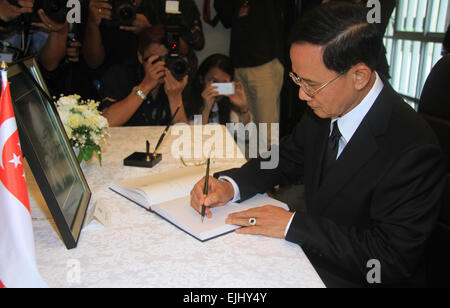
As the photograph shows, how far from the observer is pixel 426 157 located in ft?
3.23

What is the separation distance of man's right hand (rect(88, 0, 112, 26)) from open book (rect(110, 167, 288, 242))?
1649mm

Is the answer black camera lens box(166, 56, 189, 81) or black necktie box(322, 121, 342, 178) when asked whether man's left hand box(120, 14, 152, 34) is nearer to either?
black camera lens box(166, 56, 189, 81)

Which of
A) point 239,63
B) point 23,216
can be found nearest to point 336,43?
point 23,216

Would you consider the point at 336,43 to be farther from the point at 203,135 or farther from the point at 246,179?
the point at 203,135

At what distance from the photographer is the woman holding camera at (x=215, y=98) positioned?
8.03 feet

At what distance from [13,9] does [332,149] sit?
1.83m

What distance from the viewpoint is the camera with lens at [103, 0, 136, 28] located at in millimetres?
2550

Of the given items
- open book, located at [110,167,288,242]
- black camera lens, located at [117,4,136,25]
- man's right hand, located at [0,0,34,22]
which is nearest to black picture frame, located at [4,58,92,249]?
open book, located at [110,167,288,242]

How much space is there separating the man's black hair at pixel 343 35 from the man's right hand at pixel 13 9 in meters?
1.69

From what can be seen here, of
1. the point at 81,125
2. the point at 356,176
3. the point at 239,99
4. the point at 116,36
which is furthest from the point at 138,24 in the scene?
the point at 356,176

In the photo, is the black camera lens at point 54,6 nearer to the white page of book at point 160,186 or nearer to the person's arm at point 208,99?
the person's arm at point 208,99
